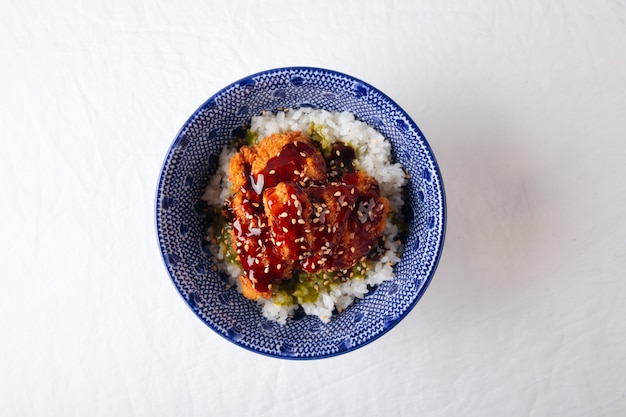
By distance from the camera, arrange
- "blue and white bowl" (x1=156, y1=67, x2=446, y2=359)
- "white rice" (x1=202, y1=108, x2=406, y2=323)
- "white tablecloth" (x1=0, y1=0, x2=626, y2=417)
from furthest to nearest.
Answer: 1. "white tablecloth" (x1=0, y1=0, x2=626, y2=417)
2. "white rice" (x1=202, y1=108, x2=406, y2=323)
3. "blue and white bowl" (x1=156, y1=67, x2=446, y2=359)

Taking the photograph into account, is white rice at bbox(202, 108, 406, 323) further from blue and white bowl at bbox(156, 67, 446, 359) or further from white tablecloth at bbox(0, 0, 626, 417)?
white tablecloth at bbox(0, 0, 626, 417)

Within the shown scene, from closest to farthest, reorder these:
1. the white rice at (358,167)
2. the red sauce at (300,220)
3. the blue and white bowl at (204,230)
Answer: the red sauce at (300,220), the blue and white bowl at (204,230), the white rice at (358,167)

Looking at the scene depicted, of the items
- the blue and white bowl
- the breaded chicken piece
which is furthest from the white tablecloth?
the breaded chicken piece
